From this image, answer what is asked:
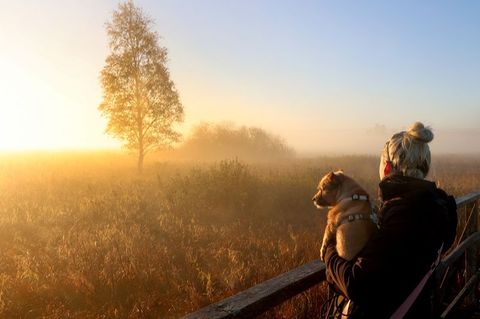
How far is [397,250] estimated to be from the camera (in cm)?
193

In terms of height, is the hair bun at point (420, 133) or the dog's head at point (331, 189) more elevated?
the hair bun at point (420, 133)

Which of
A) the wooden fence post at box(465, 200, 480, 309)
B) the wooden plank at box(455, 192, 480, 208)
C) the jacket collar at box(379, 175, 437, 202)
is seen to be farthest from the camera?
the wooden fence post at box(465, 200, 480, 309)

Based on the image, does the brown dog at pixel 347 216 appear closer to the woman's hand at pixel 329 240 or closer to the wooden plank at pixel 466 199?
the woman's hand at pixel 329 240

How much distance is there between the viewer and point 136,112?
952 inches

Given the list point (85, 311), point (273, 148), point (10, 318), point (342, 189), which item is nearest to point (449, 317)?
point (342, 189)

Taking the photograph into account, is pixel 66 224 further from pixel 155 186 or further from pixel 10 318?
pixel 155 186

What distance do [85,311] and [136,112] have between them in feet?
63.7

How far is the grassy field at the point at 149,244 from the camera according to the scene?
240 inches

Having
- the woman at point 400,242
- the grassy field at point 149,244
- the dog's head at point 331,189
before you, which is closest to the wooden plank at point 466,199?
the grassy field at point 149,244

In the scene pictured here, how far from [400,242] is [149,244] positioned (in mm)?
7544

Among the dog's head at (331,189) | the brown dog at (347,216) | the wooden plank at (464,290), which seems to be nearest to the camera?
the brown dog at (347,216)

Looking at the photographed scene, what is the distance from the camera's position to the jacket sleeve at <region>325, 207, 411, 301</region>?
1.94m

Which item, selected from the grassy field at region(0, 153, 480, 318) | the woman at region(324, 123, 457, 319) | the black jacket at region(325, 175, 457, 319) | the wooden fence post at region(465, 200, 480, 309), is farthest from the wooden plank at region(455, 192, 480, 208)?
the black jacket at region(325, 175, 457, 319)

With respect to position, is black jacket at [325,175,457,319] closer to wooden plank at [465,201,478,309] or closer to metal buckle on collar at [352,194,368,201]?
metal buckle on collar at [352,194,368,201]
